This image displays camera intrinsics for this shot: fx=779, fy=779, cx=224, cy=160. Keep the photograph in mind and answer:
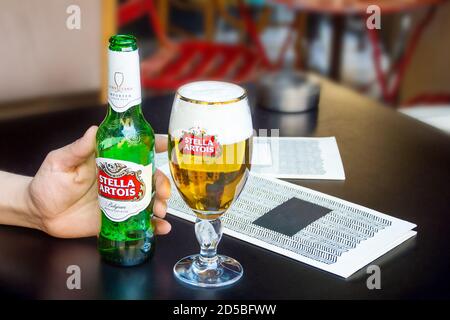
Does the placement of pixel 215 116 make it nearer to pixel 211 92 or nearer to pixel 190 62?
pixel 211 92

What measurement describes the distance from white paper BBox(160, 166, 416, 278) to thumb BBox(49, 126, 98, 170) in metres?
0.15

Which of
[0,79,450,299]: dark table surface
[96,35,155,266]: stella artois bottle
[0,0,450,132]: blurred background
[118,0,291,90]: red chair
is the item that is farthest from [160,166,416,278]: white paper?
[118,0,291,90]: red chair

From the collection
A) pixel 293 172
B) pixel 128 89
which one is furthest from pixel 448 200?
pixel 128 89

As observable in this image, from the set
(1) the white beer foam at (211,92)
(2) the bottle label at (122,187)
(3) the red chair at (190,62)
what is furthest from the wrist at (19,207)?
(3) the red chair at (190,62)

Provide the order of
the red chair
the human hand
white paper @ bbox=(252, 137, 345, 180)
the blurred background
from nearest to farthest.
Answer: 1. the human hand
2. white paper @ bbox=(252, 137, 345, 180)
3. the blurred background
4. the red chair

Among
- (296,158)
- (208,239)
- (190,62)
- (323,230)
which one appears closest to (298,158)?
(296,158)

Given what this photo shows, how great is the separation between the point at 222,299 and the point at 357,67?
3261 millimetres

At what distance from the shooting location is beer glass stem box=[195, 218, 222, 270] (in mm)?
793

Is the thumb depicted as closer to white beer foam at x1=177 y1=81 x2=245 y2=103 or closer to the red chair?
white beer foam at x1=177 y1=81 x2=245 y2=103

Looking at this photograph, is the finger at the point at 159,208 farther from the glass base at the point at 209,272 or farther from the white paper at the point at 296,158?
the white paper at the point at 296,158

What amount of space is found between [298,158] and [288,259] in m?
0.31

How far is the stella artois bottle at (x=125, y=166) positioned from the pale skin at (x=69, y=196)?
0.10ft

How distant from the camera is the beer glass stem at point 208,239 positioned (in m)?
0.79
